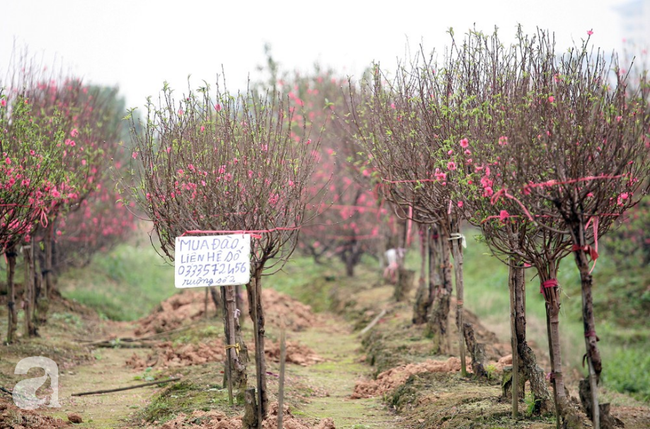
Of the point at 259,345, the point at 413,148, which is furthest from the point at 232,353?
the point at 413,148

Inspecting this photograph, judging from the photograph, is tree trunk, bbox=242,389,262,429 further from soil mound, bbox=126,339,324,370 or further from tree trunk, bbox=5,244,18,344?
tree trunk, bbox=5,244,18,344

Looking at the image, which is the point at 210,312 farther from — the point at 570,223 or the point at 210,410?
the point at 570,223

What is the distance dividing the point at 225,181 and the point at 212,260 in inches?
38.3

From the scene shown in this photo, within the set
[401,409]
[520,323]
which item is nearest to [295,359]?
[401,409]

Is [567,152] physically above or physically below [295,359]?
above

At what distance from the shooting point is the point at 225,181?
7.46 m

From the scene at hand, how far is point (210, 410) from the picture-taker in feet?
26.5

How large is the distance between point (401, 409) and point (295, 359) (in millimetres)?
4351

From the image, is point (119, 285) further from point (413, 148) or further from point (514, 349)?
point (514, 349)

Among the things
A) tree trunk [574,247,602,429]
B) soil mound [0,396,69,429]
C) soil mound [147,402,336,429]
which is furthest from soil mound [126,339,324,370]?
tree trunk [574,247,602,429]

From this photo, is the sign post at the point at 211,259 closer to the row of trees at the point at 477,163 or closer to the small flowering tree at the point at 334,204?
the row of trees at the point at 477,163

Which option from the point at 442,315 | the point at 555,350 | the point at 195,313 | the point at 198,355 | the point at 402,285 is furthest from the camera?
the point at 402,285

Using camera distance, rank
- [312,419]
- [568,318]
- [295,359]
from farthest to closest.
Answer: [568,318] < [295,359] < [312,419]

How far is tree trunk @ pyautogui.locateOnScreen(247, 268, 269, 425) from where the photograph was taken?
22.5 ft
